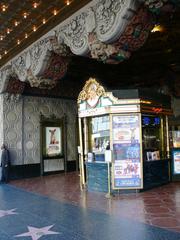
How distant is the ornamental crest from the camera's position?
7.57m

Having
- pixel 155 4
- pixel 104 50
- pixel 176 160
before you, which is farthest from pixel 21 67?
pixel 176 160

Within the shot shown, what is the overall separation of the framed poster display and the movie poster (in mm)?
5090

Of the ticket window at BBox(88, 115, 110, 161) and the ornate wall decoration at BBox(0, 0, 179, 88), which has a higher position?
the ornate wall decoration at BBox(0, 0, 179, 88)

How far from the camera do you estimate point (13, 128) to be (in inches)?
425

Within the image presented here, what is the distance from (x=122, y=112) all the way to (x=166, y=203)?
2456 mm

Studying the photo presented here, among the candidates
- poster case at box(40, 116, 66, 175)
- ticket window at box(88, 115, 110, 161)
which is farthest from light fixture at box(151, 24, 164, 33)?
poster case at box(40, 116, 66, 175)

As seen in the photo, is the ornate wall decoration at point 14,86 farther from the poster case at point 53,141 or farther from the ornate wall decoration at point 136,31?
the ornate wall decoration at point 136,31

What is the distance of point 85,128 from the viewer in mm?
→ 8242

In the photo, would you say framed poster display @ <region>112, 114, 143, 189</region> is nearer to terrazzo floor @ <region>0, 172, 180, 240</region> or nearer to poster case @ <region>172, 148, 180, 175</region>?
terrazzo floor @ <region>0, 172, 180, 240</region>

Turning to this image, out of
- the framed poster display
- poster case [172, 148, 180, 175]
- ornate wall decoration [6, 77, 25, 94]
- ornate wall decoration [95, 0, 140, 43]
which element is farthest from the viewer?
ornate wall decoration [6, 77, 25, 94]

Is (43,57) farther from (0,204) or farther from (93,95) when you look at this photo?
(0,204)

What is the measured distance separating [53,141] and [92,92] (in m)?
4.79

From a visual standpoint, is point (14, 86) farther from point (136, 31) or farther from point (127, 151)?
point (136, 31)

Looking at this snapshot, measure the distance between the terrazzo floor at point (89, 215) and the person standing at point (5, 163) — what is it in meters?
2.29
